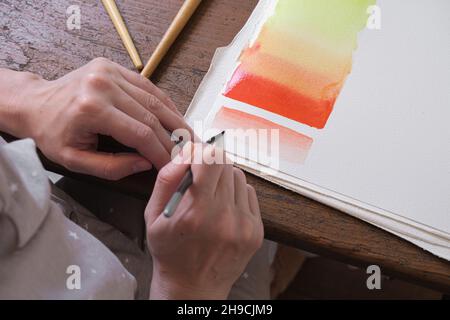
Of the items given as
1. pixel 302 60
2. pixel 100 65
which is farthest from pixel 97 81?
pixel 302 60

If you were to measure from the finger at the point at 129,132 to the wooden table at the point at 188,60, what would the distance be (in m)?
0.05

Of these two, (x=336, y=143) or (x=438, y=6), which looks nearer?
(x=336, y=143)

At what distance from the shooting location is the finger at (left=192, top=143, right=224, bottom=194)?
42cm

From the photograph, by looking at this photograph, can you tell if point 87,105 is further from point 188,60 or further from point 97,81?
point 188,60

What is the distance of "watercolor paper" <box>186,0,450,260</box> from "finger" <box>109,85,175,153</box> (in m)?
0.08

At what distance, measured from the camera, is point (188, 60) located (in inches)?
23.8

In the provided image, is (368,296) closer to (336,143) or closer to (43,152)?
(336,143)

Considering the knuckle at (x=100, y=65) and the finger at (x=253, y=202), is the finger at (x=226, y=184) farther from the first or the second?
the knuckle at (x=100, y=65)

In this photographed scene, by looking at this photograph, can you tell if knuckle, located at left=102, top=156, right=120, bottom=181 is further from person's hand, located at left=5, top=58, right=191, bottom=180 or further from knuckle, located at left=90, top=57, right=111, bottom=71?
knuckle, located at left=90, top=57, right=111, bottom=71

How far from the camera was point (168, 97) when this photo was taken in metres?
0.55

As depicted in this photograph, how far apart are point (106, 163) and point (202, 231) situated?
14cm

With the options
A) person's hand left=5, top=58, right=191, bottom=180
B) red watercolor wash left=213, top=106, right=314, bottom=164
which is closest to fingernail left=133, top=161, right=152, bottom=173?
person's hand left=5, top=58, right=191, bottom=180

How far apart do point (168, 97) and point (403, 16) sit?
0.35 metres
